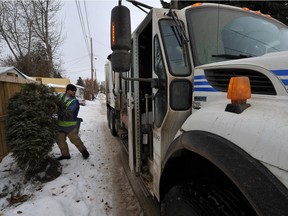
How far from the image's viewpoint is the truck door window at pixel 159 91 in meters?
2.45

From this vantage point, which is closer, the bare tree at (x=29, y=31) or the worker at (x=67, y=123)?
the worker at (x=67, y=123)

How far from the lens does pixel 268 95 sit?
1.50m

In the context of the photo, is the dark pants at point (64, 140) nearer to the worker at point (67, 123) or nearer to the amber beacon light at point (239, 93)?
the worker at point (67, 123)

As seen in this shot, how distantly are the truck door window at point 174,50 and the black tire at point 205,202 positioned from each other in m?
1.12

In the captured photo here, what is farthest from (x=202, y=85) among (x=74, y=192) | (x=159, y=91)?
(x=74, y=192)

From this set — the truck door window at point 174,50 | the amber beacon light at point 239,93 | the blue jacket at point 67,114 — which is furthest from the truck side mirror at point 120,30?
the blue jacket at point 67,114

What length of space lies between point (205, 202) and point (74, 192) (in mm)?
2850

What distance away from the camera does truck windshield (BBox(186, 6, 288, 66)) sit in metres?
2.25

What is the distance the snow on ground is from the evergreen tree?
358mm

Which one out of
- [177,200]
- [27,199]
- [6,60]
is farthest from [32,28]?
[177,200]

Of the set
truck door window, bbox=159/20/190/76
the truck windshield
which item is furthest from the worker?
the truck windshield

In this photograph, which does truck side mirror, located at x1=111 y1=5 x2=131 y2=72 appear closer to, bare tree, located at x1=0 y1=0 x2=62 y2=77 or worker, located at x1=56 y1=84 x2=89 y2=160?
worker, located at x1=56 y1=84 x2=89 y2=160

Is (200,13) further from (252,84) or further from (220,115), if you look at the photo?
(220,115)

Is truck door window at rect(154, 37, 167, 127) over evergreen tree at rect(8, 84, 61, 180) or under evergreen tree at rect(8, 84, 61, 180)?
over
